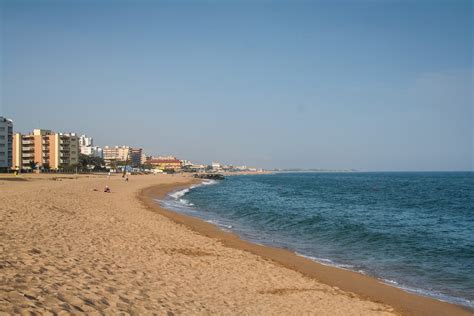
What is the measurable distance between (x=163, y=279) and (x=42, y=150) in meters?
130

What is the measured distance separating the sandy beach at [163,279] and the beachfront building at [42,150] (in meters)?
118

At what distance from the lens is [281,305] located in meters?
8.82

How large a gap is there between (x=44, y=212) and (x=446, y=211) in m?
32.0

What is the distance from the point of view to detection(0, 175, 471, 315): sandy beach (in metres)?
7.08

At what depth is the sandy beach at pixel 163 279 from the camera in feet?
23.2

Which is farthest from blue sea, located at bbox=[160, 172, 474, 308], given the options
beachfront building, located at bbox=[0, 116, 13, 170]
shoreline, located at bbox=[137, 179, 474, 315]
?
beachfront building, located at bbox=[0, 116, 13, 170]

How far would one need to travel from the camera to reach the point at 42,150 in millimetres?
125250

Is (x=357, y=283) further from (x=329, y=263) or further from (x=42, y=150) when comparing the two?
(x=42, y=150)

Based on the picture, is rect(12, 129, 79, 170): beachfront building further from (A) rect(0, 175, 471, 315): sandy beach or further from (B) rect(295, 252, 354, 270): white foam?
(B) rect(295, 252, 354, 270): white foam

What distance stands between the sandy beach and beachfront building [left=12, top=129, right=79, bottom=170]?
11846 cm

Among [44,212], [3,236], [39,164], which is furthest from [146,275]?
[39,164]

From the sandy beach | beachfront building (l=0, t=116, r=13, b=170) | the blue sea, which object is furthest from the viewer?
beachfront building (l=0, t=116, r=13, b=170)

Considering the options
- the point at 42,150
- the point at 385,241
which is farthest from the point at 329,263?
the point at 42,150

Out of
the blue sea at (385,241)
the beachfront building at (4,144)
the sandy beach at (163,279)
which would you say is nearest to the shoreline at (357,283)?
the sandy beach at (163,279)
